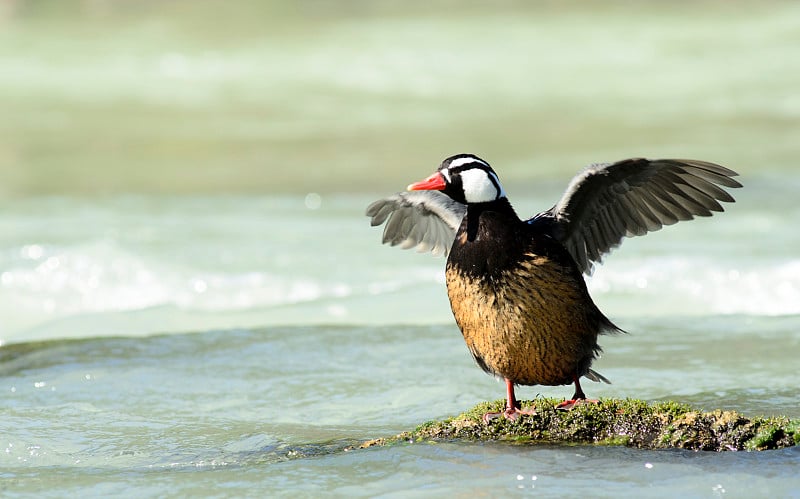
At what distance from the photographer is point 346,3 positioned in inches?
1415

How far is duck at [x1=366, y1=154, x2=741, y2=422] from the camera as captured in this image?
20.7 ft

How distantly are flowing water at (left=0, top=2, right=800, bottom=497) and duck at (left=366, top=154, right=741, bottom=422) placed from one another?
18.9 inches

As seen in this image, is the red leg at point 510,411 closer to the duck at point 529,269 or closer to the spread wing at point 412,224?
the duck at point 529,269

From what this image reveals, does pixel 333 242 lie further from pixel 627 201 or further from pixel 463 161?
pixel 463 161

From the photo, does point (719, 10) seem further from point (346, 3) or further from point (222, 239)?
point (222, 239)

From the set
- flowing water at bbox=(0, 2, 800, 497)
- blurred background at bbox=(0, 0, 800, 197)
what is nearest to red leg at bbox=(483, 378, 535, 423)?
flowing water at bbox=(0, 2, 800, 497)

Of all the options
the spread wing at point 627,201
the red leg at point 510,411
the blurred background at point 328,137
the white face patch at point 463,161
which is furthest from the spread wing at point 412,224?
the blurred background at point 328,137

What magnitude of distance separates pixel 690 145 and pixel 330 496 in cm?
1572

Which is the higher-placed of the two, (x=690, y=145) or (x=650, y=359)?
(x=690, y=145)

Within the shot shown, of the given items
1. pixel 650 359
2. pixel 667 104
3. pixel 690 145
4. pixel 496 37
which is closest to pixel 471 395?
pixel 650 359

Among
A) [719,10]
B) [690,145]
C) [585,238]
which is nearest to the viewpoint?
[585,238]

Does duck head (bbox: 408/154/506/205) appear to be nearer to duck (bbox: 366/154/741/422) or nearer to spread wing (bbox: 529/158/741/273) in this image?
duck (bbox: 366/154/741/422)

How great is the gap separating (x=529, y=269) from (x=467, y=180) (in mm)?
532

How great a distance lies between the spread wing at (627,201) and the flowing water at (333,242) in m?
1.26
